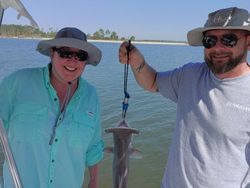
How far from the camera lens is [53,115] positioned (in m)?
2.81

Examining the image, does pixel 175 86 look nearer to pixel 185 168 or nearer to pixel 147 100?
pixel 185 168

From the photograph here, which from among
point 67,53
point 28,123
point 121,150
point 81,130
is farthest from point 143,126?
point 28,123

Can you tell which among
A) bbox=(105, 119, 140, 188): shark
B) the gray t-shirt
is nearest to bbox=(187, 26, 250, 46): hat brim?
the gray t-shirt

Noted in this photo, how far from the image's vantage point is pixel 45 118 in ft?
9.09

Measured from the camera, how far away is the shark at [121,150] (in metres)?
3.20

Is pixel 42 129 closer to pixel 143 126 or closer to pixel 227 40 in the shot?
pixel 227 40

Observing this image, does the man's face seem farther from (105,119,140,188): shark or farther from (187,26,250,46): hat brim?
(105,119,140,188): shark

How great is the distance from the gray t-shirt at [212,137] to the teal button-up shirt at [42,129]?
781 mm

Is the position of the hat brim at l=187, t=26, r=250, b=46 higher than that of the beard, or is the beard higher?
the hat brim at l=187, t=26, r=250, b=46

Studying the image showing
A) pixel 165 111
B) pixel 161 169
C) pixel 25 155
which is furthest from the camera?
pixel 165 111

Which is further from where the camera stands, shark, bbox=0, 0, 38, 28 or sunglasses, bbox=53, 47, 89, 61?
sunglasses, bbox=53, 47, 89, 61

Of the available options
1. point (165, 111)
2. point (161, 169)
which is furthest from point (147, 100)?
point (161, 169)

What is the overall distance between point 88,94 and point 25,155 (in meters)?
0.72

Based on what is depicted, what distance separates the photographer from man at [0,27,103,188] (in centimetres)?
272
